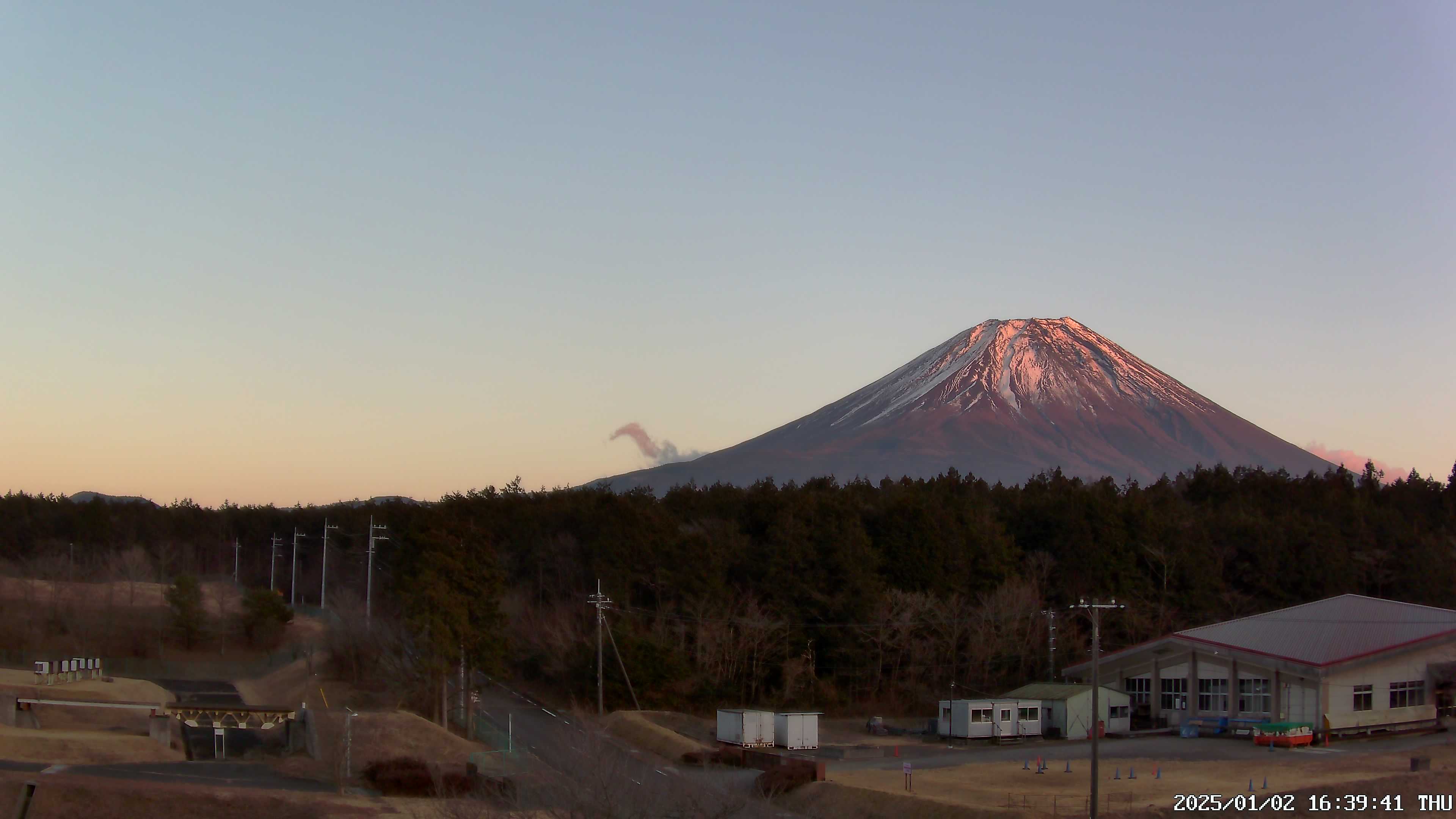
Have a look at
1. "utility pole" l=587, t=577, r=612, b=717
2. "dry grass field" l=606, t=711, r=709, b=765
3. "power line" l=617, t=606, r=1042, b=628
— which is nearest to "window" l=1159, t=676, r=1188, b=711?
"power line" l=617, t=606, r=1042, b=628

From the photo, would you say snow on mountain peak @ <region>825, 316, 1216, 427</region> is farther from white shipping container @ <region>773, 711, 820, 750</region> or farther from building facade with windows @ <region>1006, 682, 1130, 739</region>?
white shipping container @ <region>773, 711, 820, 750</region>

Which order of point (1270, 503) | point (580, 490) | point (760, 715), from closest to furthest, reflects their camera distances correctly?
1. point (760, 715)
2. point (1270, 503)
3. point (580, 490)

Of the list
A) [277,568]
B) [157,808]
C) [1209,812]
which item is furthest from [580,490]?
[1209,812]

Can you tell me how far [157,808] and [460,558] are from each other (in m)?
17.1

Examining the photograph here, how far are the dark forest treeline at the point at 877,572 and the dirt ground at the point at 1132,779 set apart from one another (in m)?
17.1

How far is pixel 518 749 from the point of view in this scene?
38656 mm

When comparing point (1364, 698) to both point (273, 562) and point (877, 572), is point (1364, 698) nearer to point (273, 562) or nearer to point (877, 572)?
point (877, 572)

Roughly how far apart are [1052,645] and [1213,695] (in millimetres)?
5893

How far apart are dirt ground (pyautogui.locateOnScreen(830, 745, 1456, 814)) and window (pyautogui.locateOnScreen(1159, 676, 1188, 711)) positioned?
9316 millimetres

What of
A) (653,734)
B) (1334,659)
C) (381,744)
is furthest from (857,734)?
(381,744)

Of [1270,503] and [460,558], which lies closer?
[460,558]

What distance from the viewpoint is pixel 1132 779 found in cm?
3162

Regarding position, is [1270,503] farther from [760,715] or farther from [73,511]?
[73,511]

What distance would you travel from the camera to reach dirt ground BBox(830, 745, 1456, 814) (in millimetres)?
28281
